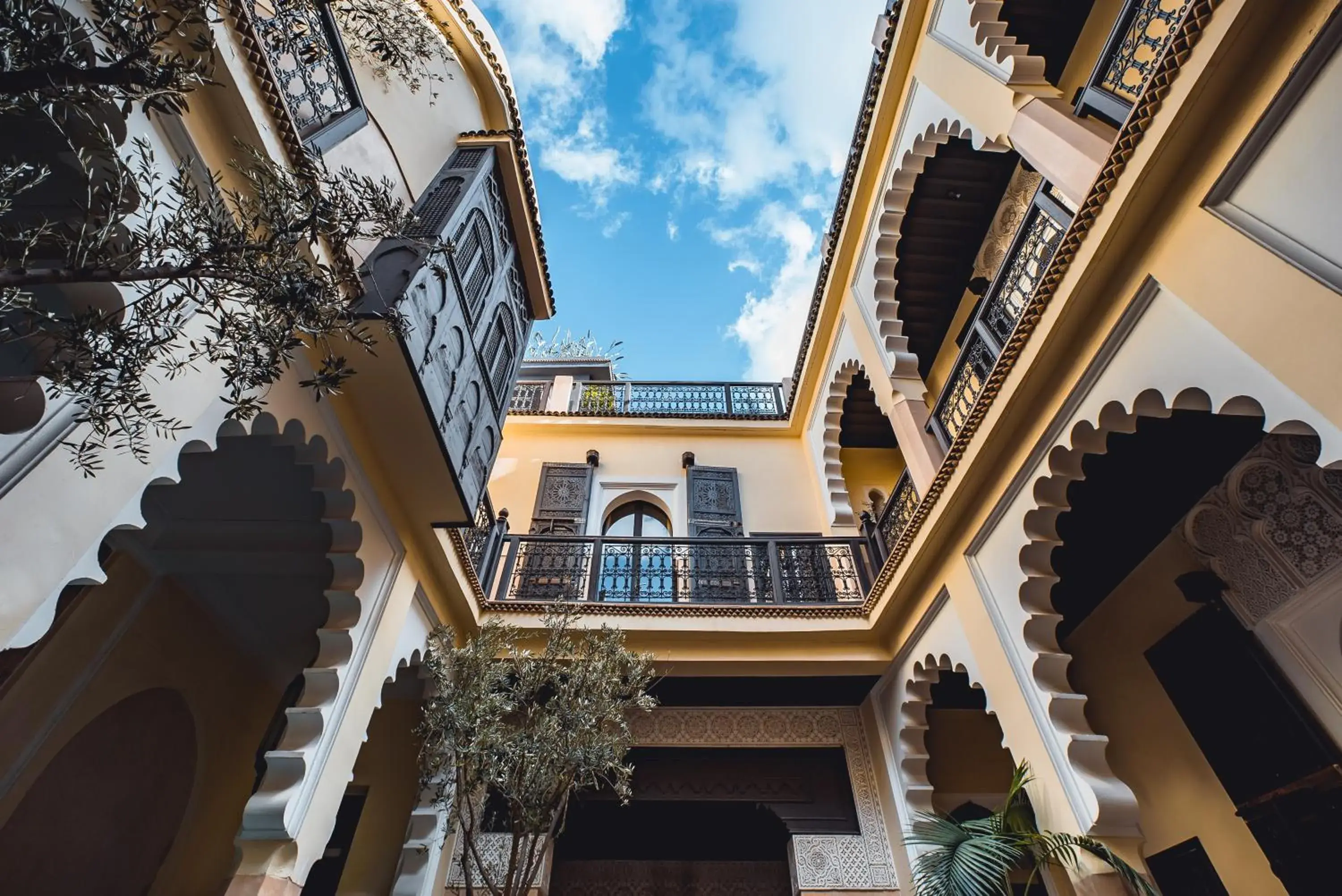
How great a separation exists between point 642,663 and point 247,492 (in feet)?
8.81

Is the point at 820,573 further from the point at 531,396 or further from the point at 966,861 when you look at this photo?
the point at 531,396

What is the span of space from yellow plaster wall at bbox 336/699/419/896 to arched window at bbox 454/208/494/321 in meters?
2.91

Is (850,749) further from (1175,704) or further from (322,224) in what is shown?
(322,224)

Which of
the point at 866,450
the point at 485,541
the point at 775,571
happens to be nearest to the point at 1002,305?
the point at 775,571

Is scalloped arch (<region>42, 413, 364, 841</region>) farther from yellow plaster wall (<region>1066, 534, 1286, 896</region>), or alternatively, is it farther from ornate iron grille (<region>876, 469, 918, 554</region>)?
yellow plaster wall (<region>1066, 534, 1286, 896</region>)

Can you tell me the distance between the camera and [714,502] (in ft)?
22.9

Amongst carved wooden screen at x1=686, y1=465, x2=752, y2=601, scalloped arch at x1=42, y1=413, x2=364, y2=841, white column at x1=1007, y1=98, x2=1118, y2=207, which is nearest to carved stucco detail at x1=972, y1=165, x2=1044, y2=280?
white column at x1=1007, y1=98, x2=1118, y2=207

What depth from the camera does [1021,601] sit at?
3268 mm

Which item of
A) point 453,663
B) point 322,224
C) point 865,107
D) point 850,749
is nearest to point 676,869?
point 850,749

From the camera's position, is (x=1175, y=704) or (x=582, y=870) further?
(x=582, y=870)

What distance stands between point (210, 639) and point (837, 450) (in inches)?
226

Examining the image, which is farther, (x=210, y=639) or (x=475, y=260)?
(x=210, y=639)

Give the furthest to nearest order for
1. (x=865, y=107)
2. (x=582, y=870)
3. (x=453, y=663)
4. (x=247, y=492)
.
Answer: (x=582, y=870) < (x=865, y=107) < (x=247, y=492) < (x=453, y=663)

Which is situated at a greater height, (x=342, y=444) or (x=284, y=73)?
(x=284, y=73)
